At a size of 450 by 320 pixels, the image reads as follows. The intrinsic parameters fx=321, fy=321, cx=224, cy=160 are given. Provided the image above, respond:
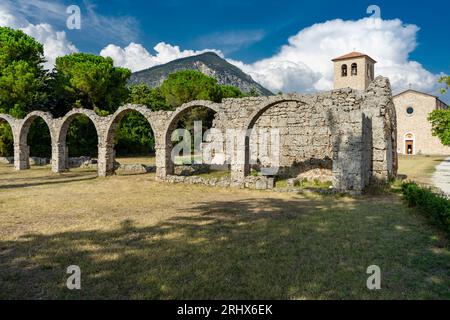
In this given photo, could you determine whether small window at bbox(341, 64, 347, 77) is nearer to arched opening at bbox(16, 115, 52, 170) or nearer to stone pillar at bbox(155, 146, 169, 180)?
stone pillar at bbox(155, 146, 169, 180)

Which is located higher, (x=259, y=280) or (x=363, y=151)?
(x=363, y=151)

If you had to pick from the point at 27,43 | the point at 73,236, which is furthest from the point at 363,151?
the point at 27,43

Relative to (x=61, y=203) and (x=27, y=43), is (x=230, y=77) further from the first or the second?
(x=61, y=203)

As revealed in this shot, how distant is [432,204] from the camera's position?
7.09 m

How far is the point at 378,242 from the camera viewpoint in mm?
5777

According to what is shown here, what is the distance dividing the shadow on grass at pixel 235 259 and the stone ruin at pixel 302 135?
170 inches

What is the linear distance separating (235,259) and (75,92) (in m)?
30.0

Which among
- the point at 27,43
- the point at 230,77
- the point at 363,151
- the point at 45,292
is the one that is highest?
the point at 230,77

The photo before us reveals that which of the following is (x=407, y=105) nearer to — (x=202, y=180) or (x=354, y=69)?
(x=354, y=69)

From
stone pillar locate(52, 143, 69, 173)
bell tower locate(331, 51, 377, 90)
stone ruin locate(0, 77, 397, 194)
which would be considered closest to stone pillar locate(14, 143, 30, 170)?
stone ruin locate(0, 77, 397, 194)

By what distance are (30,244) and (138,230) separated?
1862 millimetres

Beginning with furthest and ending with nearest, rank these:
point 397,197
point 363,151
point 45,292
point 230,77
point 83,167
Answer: point 230,77 < point 83,167 < point 363,151 < point 397,197 < point 45,292

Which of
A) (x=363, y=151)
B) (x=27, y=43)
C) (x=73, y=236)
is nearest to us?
(x=73, y=236)

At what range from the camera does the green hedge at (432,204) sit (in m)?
6.19
